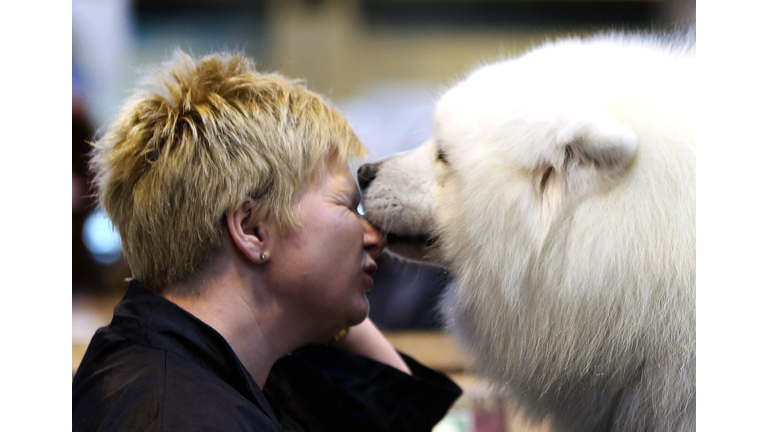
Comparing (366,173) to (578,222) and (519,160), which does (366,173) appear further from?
(578,222)

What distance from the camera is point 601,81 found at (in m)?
1.07

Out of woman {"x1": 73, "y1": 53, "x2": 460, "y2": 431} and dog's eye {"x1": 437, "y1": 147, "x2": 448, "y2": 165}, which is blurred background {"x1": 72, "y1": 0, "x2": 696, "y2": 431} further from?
woman {"x1": 73, "y1": 53, "x2": 460, "y2": 431}

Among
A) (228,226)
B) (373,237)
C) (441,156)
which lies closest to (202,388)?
(228,226)

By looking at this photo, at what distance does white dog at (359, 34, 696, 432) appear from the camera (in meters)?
0.99

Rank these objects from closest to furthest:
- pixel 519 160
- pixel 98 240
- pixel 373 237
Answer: pixel 519 160 → pixel 373 237 → pixel 98 240

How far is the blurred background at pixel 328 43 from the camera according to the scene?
58.7 inches

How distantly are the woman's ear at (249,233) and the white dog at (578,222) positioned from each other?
28 cm

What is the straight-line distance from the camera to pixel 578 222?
3.37 ft

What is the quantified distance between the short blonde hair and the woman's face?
0.04 metres

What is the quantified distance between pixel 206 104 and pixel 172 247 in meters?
0.30

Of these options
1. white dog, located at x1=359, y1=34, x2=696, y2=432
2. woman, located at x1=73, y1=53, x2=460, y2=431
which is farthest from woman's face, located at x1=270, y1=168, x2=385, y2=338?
white dog, located at x1=359, y1=34, x2=696, y2=432

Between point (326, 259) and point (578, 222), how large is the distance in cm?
51
